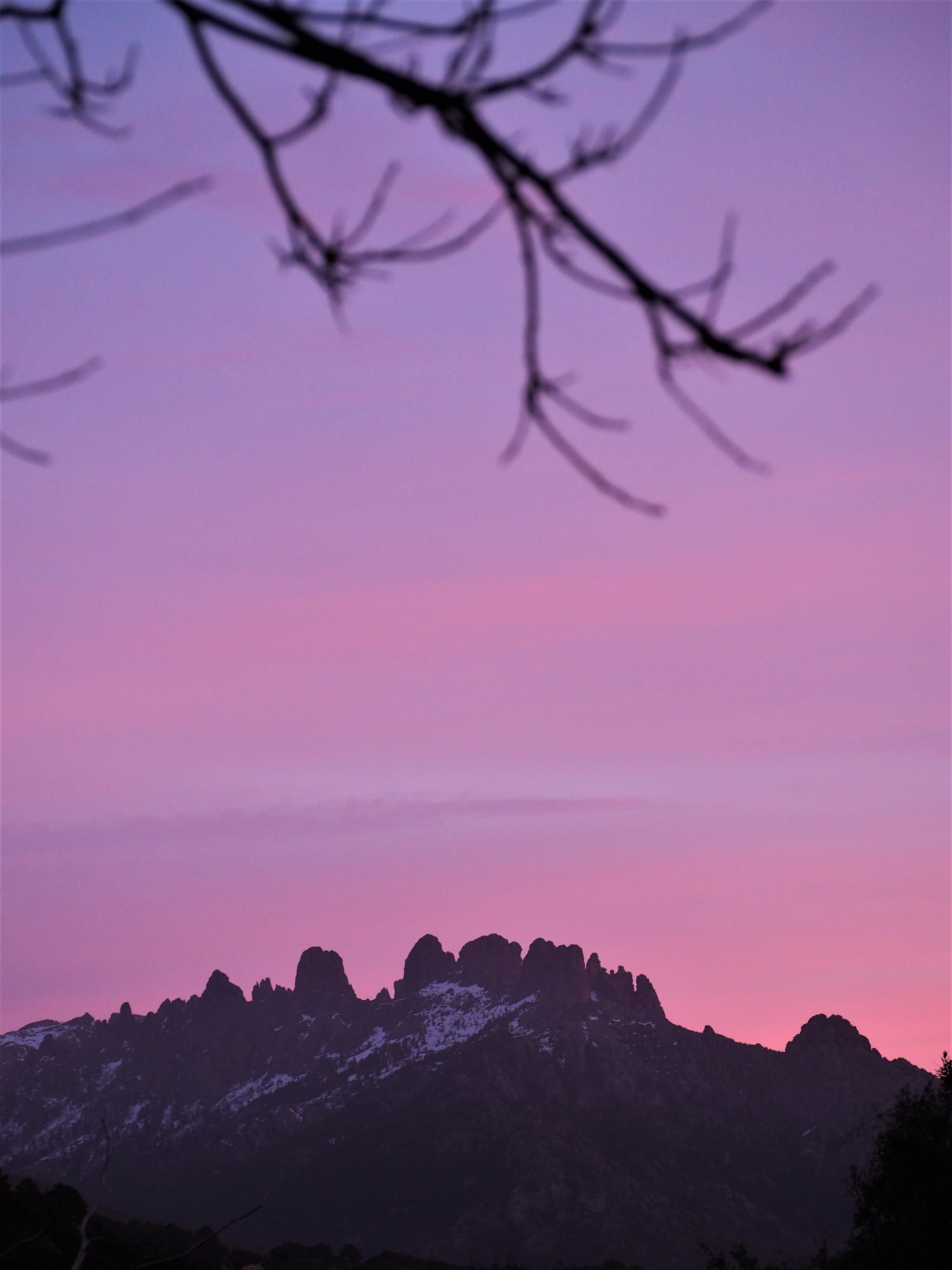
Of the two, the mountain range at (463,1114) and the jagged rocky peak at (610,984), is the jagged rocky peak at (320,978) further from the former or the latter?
the jagged rocky peak at (610,984)

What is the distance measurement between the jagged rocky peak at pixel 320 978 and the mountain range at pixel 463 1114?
0.30 m

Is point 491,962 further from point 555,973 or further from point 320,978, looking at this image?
point 320,978

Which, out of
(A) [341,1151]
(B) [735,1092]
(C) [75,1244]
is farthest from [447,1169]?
(C) [75,1244]

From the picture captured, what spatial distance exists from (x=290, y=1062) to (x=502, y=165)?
588ft

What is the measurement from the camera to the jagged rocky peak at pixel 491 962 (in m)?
180

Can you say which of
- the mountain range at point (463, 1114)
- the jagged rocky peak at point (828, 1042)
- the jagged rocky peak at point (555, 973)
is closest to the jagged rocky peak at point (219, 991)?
the mountain range at point (463, 1114)

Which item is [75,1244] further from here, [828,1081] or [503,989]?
[503,989]

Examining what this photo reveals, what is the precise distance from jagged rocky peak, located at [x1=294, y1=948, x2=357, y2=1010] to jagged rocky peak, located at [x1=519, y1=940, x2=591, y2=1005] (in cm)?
2646

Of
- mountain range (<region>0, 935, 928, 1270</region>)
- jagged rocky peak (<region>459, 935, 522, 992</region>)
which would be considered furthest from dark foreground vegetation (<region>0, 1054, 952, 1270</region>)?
jagged rocky peak (<region>459, 935, 522, 992</region>)

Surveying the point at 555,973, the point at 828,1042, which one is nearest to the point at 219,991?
the point at 555,973

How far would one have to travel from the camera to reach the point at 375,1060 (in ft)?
533

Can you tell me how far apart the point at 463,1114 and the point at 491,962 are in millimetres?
49805

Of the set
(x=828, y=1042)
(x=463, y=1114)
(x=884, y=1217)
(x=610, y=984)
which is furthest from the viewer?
(x=610, y=984)

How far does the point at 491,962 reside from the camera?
182500mm
